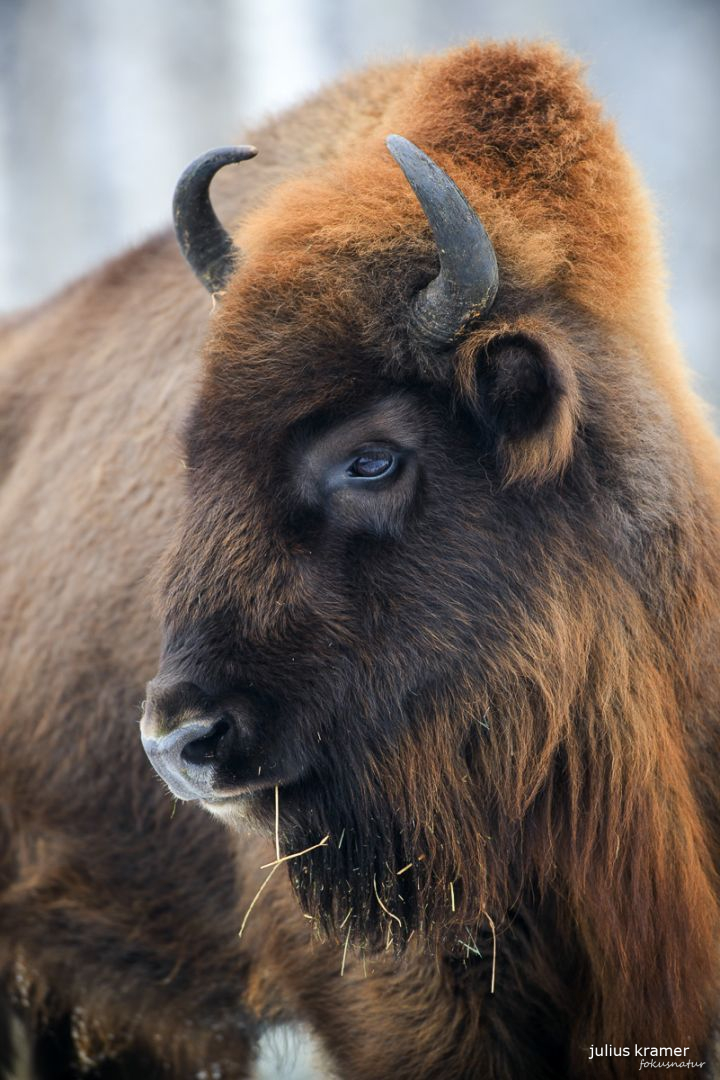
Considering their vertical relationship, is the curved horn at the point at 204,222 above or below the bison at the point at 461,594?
above

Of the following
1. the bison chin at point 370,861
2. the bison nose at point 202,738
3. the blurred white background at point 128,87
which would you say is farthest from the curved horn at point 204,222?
the blurred white background at point 128,87

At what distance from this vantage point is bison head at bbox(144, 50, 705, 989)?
90.6 inches

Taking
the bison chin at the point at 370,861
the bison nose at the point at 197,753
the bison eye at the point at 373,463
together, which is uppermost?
the bison eye at the point at 373,463

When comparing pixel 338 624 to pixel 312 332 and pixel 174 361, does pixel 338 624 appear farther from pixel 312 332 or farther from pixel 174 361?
pixel 174 361

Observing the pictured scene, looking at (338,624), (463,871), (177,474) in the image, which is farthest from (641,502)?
(177,474)

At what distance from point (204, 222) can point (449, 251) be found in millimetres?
846

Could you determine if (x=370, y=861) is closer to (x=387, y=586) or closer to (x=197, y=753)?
(x=197, y=753)

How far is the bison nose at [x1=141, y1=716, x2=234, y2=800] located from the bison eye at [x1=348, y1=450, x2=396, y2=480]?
1.79 ft

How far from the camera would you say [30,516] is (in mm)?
4094

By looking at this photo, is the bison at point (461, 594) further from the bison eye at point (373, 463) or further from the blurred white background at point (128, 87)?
the blurred white background at point (128, 87)

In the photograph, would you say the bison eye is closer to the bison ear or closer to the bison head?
the bison head

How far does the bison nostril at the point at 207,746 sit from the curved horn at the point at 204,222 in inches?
44.4

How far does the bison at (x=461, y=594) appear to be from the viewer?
231 centimetres

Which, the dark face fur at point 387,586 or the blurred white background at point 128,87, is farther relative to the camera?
the blurred white background at point 128,87
